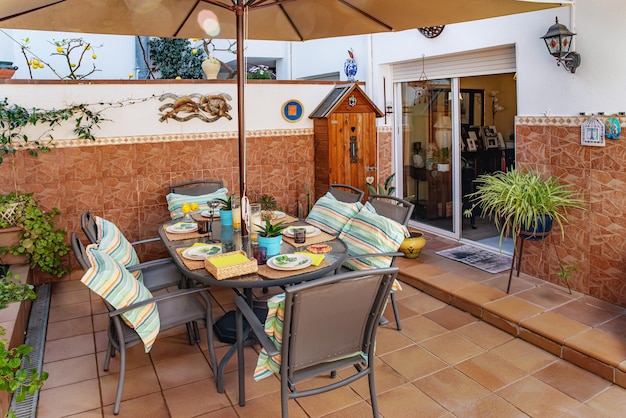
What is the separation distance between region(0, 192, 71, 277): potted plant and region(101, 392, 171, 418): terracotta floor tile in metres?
2.43

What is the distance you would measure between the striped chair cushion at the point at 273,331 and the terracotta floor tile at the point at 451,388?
110cm

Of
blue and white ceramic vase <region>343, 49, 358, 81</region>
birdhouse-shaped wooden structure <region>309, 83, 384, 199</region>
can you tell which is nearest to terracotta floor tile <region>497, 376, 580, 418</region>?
birdhouse-shaped wooden structure <region>309, 83, 384, 199</region>

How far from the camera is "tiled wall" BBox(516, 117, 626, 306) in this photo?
382 cm

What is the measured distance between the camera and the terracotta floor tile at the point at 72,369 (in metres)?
3.19

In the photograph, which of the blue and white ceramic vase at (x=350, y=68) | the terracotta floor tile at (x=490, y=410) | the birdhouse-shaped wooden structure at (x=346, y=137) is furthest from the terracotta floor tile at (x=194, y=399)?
the blue and white ceramic vase at (x=350, y=68)

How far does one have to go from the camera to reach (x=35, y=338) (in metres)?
3.77

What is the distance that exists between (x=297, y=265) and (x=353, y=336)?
64cm

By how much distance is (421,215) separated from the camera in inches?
255

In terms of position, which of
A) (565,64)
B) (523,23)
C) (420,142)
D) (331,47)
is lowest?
(420,142)

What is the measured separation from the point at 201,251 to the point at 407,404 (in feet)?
5.18

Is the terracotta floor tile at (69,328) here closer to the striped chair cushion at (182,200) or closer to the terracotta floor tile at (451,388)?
the striped chair cushion at (182,200)

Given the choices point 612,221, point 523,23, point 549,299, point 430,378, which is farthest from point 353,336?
point 523,23

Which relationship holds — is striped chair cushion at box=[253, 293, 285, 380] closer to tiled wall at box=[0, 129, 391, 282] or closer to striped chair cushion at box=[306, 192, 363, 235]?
striped chair cushion at box=[306, 192, 363, 235]

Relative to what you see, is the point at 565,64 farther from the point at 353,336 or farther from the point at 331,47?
the point at 331,47
